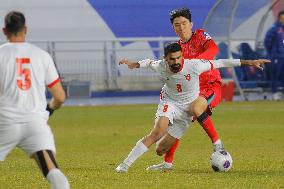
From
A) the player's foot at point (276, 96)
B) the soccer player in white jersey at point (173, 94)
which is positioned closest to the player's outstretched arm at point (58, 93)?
the soccer player in white jersey at point (173, 94)

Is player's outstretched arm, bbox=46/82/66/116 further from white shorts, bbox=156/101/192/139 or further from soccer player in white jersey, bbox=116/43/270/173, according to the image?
white shorts, bbox=156/101/192/139

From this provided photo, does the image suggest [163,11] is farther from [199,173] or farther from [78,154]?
[199,173]

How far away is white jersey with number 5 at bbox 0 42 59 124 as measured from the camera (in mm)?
8477

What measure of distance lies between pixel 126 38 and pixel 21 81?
981 inches

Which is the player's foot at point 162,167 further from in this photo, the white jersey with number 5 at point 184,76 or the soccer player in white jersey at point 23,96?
the soccer player in white jersey at point 23,96

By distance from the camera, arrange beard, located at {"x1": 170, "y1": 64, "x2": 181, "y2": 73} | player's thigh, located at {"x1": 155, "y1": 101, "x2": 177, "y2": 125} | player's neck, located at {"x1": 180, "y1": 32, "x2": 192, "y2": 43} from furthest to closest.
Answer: player's neck, located at {"x1": 180, "y1": 32, "x2": 192, "y2": 43} < player's thigh, located at {"x1": 155, "y1": 101, "x2": 177, "y2": 125} < beard, located at {"x1": 170, "y1": 64, "x2": 181, "y2": 73}

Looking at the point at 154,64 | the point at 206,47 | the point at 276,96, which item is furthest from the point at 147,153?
the point at 276,96

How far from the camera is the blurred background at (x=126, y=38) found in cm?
3002

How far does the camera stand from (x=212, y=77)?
44.5 ft

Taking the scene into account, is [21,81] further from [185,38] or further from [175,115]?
[185,38]

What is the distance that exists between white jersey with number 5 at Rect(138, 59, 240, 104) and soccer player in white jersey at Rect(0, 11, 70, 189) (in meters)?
3.79

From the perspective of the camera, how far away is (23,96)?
851cm

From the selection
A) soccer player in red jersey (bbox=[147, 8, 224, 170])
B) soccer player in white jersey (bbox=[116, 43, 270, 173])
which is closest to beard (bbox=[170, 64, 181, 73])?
soccer player in white jersey (bbox=[116, 43, 270, 173])

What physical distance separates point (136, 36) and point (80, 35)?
1.97 m
